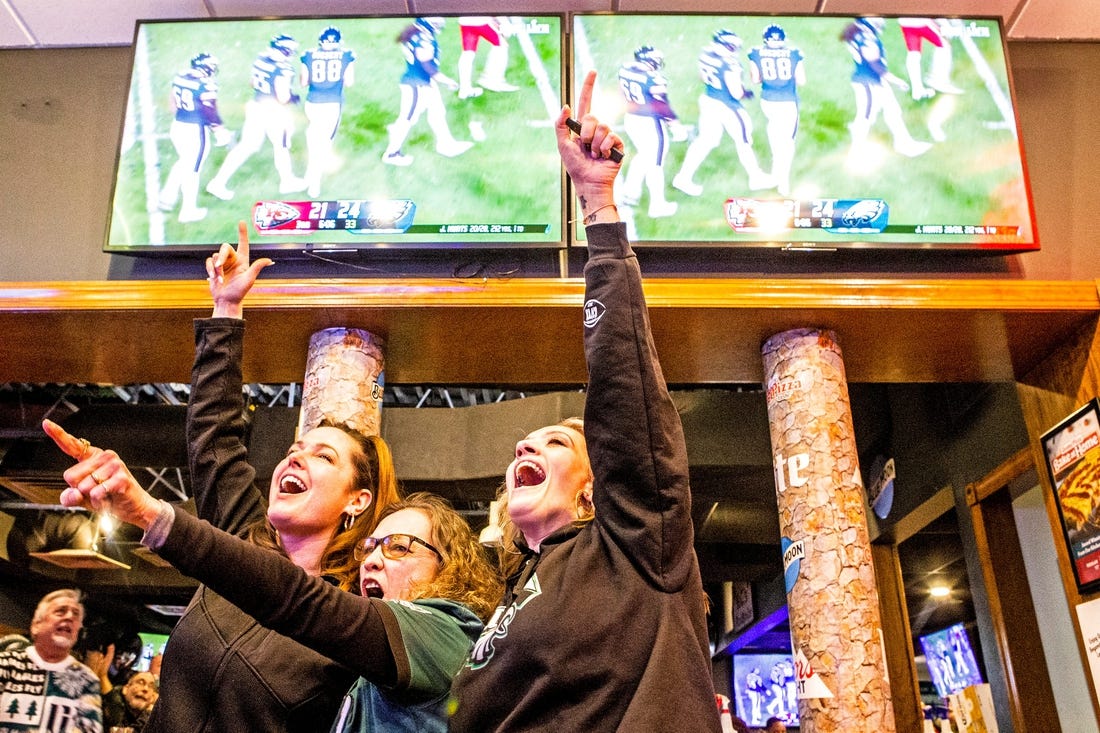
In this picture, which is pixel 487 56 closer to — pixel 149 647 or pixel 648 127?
pixel 648 127

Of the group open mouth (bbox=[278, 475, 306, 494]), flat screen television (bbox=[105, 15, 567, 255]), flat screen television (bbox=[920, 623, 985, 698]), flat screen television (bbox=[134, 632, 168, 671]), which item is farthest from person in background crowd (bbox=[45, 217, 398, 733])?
flat screen television (bbox=[134, 632, 168, 671])

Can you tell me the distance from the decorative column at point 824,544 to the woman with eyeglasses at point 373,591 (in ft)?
5.73

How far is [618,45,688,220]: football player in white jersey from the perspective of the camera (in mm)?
3570

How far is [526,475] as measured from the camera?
158 centimetres

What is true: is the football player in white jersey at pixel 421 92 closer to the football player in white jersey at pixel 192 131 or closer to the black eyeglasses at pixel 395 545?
the football player in white jersey at pixel 192 131

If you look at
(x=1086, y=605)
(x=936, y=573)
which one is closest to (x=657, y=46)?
(x=1086, y=605)

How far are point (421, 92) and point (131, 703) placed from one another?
15.2 feet

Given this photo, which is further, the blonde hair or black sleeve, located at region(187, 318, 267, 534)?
black sleeve, located at region(187, 318, 267, 534)

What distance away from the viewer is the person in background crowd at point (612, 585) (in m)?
1.17

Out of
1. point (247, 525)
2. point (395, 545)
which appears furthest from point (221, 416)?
point (395, 545)

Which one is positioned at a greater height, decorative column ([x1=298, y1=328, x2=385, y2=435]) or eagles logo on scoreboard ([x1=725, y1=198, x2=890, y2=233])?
eagles logo on scoreboard ([x1=725, y1=198, x2=890, y2=233])

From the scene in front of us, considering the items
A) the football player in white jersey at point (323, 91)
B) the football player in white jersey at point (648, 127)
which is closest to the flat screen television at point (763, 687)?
the football player in white jersey at point (648, 127)

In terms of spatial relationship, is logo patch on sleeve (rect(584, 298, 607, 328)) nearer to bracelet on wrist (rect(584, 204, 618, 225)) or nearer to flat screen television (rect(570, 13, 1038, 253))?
bracelet on wrist (rect(584, 204, 618, 225))

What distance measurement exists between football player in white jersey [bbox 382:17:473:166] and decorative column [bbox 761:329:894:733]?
62.8 inches
